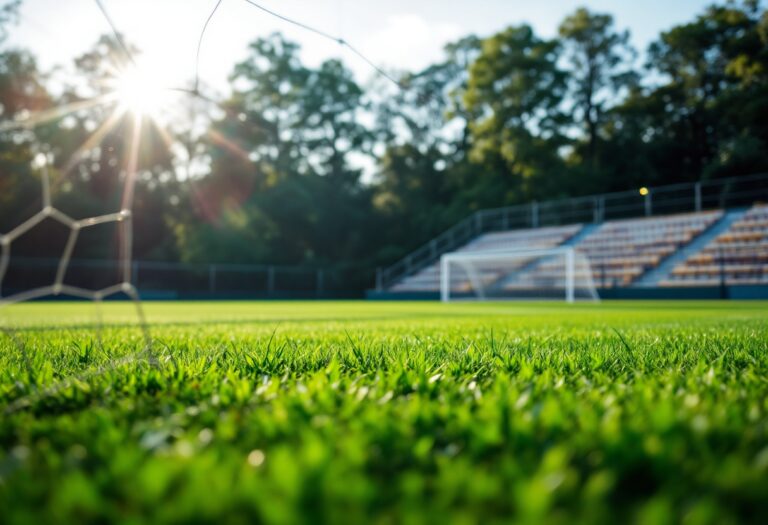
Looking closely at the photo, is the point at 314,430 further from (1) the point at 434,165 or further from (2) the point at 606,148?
(1) the point at 434,165

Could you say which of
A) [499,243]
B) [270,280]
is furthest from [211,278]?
[499,243]

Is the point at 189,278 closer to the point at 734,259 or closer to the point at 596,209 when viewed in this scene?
the point at 596,209

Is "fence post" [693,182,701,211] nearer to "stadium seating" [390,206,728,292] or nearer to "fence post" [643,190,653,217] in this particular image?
"stadium seating" [390,206,728,292]

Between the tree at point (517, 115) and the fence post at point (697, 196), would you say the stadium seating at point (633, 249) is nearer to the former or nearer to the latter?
the fence post at point (697, 196)

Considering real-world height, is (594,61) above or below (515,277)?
Result: above

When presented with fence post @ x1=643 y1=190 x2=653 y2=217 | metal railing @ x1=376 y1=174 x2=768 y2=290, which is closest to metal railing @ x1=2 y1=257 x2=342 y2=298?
metal railing @ x1=376 y1=174 x2=768 y2=290

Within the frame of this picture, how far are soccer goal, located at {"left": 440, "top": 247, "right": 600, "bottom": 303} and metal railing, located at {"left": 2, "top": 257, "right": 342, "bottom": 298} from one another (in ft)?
22.6

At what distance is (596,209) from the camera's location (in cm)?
2356

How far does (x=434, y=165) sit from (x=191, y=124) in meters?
14.1

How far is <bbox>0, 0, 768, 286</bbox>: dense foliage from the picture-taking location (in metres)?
26.1

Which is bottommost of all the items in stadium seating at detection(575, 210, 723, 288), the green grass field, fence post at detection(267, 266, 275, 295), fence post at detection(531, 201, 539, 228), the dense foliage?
the green grass field

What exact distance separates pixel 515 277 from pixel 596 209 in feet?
16.7

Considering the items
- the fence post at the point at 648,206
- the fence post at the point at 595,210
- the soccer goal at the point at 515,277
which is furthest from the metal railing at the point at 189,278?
the fence post at the point at 648,206

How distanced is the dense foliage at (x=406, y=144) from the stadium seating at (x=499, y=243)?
140 inches
